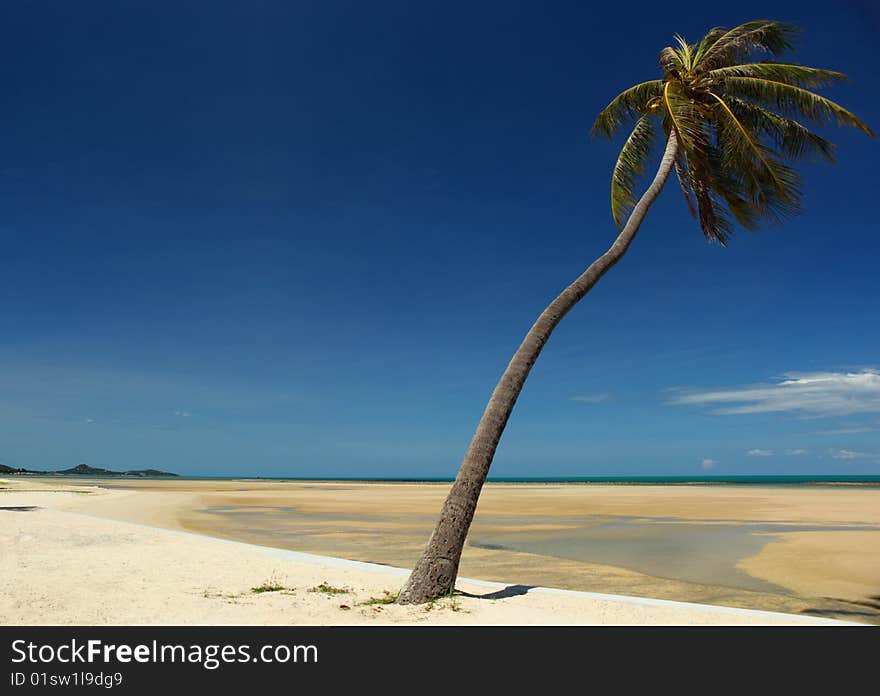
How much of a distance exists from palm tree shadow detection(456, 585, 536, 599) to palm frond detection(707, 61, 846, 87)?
10275 mm

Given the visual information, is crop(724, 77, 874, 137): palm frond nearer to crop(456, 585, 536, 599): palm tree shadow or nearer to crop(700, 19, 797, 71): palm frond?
crop(700, 19, 797, 71): palm frond

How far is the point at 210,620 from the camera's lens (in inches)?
277

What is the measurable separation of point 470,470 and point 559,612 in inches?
90.1

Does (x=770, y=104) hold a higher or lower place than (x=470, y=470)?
higher

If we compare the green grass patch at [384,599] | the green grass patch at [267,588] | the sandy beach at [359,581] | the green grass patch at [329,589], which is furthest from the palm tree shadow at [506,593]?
the green grass patch at [267,588]

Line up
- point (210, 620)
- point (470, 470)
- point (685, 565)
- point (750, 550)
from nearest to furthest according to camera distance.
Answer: point (210, 620), point (470, 470), point (685, 565), point (750, 550)

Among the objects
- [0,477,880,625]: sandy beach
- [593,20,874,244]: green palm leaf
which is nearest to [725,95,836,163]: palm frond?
[593,20,874,244]: green palm leaf

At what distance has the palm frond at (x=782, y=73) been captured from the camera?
1006 centimetres

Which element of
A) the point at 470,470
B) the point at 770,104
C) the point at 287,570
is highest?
the point at 770,104

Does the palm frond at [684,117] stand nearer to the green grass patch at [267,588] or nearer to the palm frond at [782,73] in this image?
the palm frond at [782,73]

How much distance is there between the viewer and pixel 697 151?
10.7 meters

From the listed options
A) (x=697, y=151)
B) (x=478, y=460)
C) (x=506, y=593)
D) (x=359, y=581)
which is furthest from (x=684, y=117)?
(x=359, y=581)
